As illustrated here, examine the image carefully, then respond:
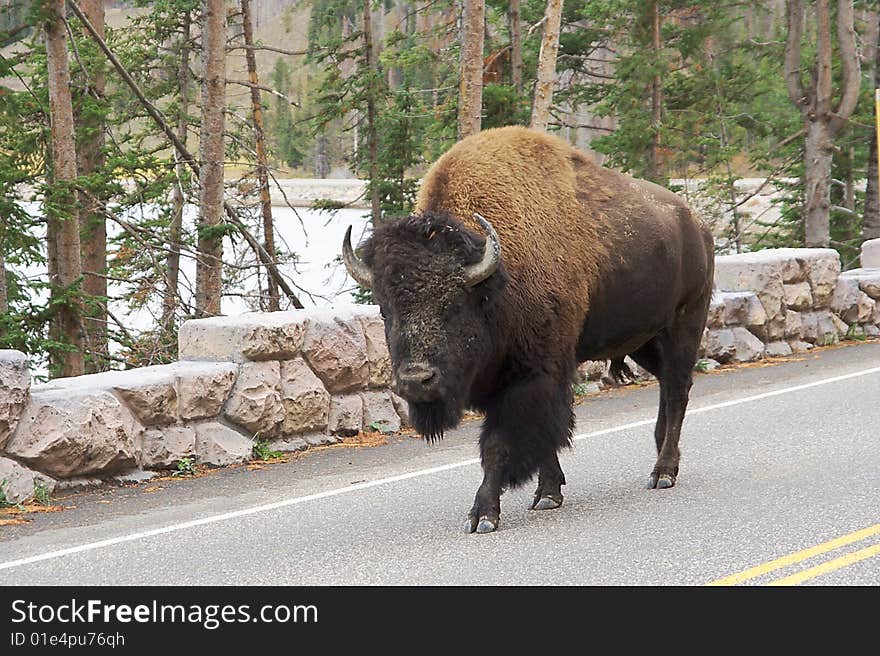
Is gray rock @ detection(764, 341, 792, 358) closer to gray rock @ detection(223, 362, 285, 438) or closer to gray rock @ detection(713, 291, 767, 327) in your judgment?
gray rock @ detection(713, 291, 767, 327)

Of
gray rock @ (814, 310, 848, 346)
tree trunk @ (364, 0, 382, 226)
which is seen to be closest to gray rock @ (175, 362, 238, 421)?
gray rock @ (814, 310, 848, 346)

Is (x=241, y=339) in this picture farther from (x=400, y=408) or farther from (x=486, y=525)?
(x=486, y=525)

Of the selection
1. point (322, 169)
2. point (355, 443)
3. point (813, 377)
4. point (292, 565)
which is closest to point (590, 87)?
point (813, 377)

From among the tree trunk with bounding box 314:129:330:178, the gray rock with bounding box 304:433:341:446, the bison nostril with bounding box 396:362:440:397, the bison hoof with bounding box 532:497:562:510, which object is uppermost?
the bison nostril with bounding box 396:362:440:397

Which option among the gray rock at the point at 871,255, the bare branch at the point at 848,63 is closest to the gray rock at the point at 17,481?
the gray rock at the point at 871,255

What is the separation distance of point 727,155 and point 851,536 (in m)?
18.8

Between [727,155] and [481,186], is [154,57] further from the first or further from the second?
[481,186]

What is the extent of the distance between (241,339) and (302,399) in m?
0.70

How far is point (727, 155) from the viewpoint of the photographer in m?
23.8

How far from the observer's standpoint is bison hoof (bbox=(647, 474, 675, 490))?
298 inches

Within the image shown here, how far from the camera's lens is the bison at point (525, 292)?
628 centimetres

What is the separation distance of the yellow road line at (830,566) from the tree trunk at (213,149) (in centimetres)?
950

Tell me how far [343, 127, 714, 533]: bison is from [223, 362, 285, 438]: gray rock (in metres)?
2.69

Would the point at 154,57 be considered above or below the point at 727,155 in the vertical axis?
above
